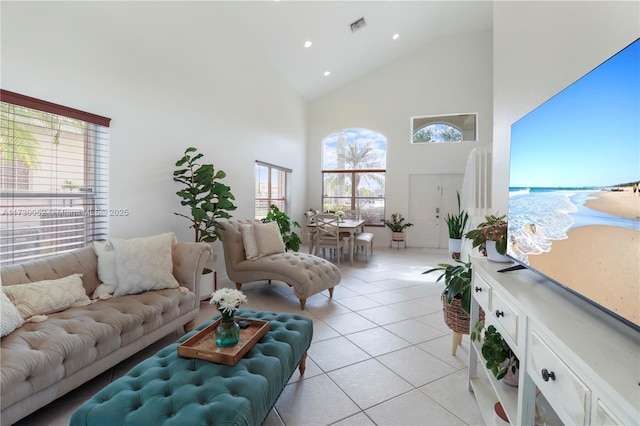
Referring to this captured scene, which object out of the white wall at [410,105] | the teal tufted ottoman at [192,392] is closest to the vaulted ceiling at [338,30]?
the white wall at [410,105]

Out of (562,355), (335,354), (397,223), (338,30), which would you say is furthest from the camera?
(397,223)

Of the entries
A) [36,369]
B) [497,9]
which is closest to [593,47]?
[497,9]

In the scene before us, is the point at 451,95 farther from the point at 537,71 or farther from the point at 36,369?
the point at 36,369

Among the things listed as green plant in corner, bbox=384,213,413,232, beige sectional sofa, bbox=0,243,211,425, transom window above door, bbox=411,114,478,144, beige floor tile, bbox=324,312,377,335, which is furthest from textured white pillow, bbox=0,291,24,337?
transom window above door, bbox=411,114,478,144

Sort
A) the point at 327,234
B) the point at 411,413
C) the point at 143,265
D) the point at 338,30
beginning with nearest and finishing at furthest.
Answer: the point at 411,413 < the point at 143,265 < the point at 338,30 < the point at 327,234

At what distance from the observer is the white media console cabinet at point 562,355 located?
2.32 ft

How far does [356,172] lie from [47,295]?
6.95 meters

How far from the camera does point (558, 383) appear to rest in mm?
914

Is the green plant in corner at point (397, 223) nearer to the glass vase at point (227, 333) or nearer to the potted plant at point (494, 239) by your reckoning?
the potted plant at point (494, 239)

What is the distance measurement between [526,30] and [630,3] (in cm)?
128

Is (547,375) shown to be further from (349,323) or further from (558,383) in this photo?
(349,323)

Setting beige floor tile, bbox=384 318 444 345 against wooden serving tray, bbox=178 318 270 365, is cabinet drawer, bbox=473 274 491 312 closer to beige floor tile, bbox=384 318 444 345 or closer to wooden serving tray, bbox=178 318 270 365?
beige floor tile, bbox=384 318 444 345

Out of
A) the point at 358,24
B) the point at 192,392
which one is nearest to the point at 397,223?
the point at 358,24

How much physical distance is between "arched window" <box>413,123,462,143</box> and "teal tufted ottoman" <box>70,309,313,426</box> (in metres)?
7.11
